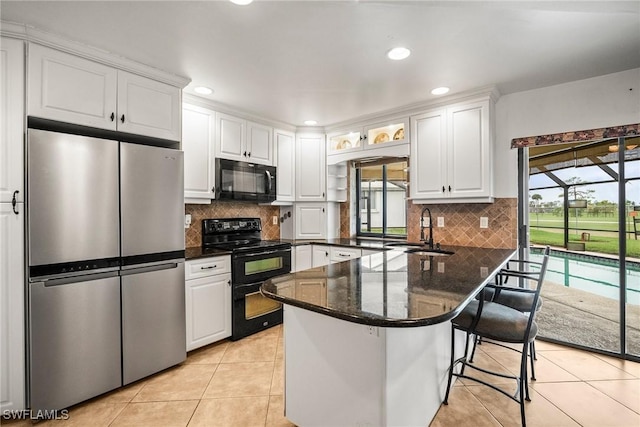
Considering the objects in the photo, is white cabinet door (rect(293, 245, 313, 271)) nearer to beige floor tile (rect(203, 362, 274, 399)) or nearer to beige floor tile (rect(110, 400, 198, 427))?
beige floor tile (rect(203, 362, 274, 399))

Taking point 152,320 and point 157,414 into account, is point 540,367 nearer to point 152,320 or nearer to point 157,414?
point 157,414

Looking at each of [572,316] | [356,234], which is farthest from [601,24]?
[356,234]

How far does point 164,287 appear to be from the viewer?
2381 millimetres

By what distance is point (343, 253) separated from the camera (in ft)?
11.5

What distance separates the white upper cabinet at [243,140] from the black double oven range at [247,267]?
74cm

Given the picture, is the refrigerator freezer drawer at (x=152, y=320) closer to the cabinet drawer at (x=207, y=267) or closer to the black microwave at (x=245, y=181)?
the cabinet drawer at (x=207, y=267)

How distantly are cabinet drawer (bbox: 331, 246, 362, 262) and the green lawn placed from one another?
1709 millimetres

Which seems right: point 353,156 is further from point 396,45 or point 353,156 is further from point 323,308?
point 323,308

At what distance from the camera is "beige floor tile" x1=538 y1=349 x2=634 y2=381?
2.31 m

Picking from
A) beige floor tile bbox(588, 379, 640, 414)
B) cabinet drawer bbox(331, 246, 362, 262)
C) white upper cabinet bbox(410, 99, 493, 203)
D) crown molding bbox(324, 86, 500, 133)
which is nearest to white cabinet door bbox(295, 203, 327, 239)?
cabinet drawer bbox(331, 246, 362, 262)

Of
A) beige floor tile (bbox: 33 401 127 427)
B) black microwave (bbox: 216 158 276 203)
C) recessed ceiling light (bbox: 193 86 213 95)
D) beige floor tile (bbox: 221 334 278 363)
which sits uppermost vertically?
recessed ceiling light (bbox: 193 86 213 95)

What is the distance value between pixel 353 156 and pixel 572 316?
109 inches

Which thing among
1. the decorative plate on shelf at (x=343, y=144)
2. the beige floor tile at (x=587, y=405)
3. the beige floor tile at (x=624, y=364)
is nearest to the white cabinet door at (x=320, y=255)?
the decorative plate on shelf at (x=343, y=144)

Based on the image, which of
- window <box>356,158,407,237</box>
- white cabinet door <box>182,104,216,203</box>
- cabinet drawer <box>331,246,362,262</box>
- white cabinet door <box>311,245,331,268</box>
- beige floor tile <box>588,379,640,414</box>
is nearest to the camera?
beige floor tile <box>588,379,640,414</box>
